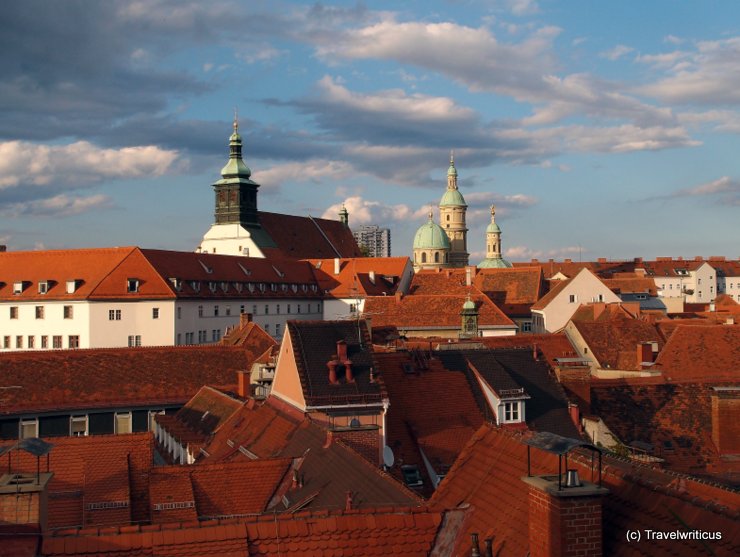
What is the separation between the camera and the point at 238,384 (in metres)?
49.0

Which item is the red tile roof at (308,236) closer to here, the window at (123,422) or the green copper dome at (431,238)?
the green copper dome at (431,238)

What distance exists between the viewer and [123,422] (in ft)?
158

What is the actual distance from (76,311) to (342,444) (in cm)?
6469

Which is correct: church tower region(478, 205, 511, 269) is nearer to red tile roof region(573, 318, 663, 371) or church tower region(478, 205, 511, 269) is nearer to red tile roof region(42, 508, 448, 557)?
red tile roof region(573, 318, 663, 371)

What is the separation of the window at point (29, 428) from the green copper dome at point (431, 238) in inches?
5209

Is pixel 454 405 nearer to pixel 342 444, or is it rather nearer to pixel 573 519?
pixel 342 444

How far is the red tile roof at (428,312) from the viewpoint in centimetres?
8131

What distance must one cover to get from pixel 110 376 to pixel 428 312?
127ft

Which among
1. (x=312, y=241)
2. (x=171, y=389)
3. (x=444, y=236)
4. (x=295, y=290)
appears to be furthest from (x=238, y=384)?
(x=444, y=236)

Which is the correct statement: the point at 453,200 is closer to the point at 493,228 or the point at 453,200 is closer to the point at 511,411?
the point at 493,228

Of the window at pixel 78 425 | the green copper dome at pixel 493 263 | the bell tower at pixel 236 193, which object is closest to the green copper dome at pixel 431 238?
the green copper dome at pixel 493 263

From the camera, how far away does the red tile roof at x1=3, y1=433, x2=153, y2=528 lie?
25.8 metres

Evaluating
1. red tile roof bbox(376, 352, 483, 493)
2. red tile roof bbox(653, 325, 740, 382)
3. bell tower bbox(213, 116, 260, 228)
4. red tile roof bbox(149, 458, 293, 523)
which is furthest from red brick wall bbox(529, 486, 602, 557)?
bell tower bbox(213, 116, 260, 228)

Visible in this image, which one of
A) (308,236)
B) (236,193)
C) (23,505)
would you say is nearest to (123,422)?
(23,505)
